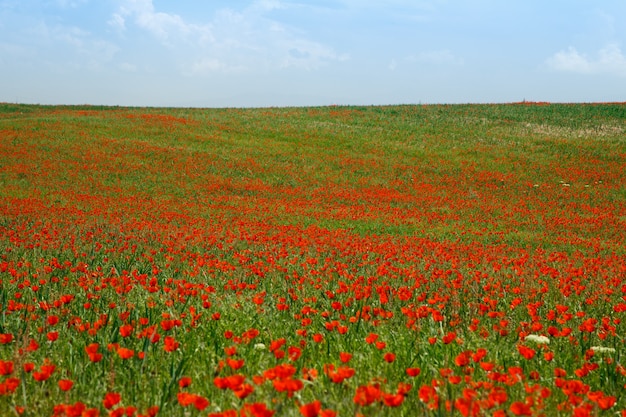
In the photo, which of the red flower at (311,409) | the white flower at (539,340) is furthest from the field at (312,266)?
the white flower at (539,340)

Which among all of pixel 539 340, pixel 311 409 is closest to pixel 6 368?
pixel 311 409

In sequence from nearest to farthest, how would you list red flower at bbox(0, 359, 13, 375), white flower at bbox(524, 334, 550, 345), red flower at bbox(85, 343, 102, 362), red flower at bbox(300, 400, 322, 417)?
red flower at bbox(300, 400, 322, 417)
red flower at bbox(0, 359, 13, 375)
red flower at bbox(85, 343, 102, 362)
white flower at bbox(524, 334, 550, 345)

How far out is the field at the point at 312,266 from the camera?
9.27 ft

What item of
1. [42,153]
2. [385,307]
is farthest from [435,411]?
[42,153]

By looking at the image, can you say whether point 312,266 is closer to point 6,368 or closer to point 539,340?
point 539,340

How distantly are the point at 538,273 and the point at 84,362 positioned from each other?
674cm

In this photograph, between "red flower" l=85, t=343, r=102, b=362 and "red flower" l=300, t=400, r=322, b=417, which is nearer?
"red flower" l=300, t=400, r=322, b=417

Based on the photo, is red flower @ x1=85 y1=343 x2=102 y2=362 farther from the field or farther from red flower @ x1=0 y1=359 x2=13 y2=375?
red flower @ x1=0 y1=359 x2=13 y2=375

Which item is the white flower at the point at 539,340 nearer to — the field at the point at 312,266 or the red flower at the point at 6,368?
the field at the point at 312,266

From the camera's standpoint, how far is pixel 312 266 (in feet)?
25.6

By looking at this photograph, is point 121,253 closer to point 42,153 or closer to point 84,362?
point 84,362

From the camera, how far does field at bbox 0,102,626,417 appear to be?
2.82 m

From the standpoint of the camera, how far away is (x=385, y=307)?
17.9 ft

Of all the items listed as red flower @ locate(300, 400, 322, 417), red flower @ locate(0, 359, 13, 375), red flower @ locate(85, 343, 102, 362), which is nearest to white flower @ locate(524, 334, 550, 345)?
red flower @ locate(300, 400, 322, 417)
